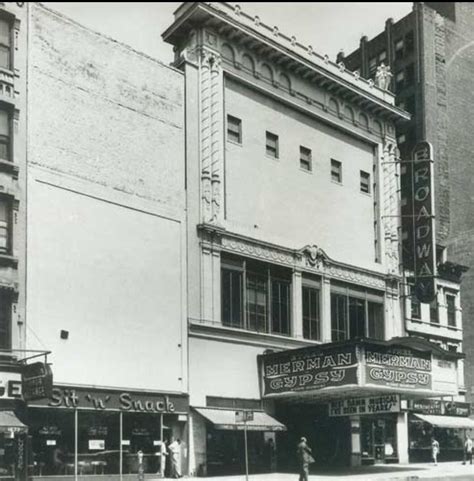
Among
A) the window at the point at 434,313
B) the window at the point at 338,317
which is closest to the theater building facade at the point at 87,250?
the window at the point at 338,317

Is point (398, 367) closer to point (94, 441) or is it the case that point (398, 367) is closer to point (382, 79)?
point (94, 441)

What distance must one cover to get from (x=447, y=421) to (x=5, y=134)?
29.0m

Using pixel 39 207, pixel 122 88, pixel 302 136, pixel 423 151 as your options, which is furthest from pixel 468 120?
pixel 39 207

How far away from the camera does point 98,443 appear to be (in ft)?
92.7

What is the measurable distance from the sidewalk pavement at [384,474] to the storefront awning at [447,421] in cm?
412

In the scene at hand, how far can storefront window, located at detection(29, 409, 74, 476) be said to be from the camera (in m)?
26.3

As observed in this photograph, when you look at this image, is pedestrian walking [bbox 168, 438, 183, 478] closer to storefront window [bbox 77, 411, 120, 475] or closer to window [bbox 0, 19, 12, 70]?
storefront window [bbox 77, 411, 120, 475]

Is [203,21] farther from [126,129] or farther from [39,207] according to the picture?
[39,207]

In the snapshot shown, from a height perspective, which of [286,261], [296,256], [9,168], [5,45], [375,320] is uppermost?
[5,45]

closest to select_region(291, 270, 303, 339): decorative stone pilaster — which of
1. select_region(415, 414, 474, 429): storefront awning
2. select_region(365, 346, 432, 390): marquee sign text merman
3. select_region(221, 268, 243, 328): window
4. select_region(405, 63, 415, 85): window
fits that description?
select_region(221, 268, 243, 328): window

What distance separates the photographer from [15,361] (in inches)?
1026

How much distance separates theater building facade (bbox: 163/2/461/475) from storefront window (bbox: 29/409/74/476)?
5.85m

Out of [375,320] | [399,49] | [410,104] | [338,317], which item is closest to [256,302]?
[338,317]

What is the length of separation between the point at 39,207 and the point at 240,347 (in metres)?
11.1
